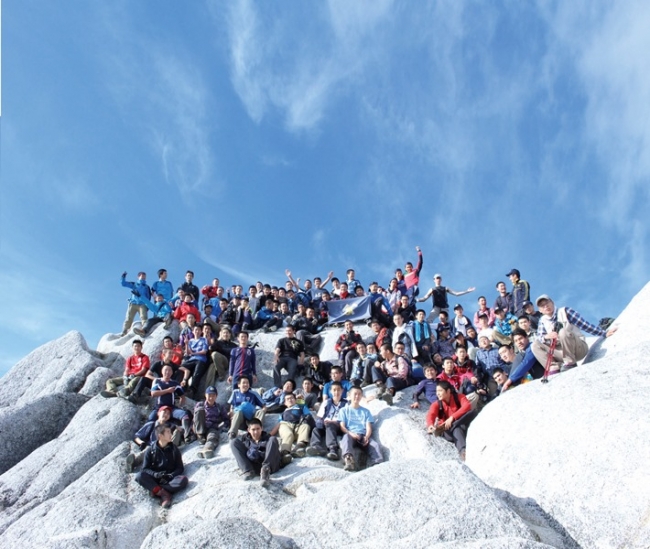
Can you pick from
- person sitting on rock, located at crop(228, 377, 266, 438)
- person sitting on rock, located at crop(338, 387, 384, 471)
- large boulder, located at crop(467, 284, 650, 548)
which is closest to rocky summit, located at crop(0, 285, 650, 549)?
large boulder, located at crop(467, 284, 650, 548)

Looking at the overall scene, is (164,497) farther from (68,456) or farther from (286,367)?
(286,367)

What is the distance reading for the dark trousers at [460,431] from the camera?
10914 millimetres

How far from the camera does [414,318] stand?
19047 millimetres

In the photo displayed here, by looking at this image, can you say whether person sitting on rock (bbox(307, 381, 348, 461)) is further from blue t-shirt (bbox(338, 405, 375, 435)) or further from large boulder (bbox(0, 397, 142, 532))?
large boulder (bbox(0, 397, 142, 532))

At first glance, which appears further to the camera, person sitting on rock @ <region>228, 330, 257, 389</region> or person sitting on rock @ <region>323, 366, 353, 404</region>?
person sitting on rock @ <region>228, 330, 257, 389</region>

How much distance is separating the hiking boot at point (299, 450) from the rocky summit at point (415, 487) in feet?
1.17

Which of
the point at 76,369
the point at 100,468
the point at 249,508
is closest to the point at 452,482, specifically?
the point at 249,508

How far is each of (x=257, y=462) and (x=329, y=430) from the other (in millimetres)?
1895

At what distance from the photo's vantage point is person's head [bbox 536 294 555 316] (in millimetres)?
11398

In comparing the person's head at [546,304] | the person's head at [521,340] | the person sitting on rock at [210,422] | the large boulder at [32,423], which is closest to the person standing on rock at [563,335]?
the person's head at [546,304]

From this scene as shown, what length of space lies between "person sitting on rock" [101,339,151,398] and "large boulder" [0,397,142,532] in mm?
480

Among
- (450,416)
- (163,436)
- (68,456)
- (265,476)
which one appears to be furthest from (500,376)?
(68,456)

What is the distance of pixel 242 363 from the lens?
16.3 m

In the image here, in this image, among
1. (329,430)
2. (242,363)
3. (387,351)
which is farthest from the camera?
(242,363)
